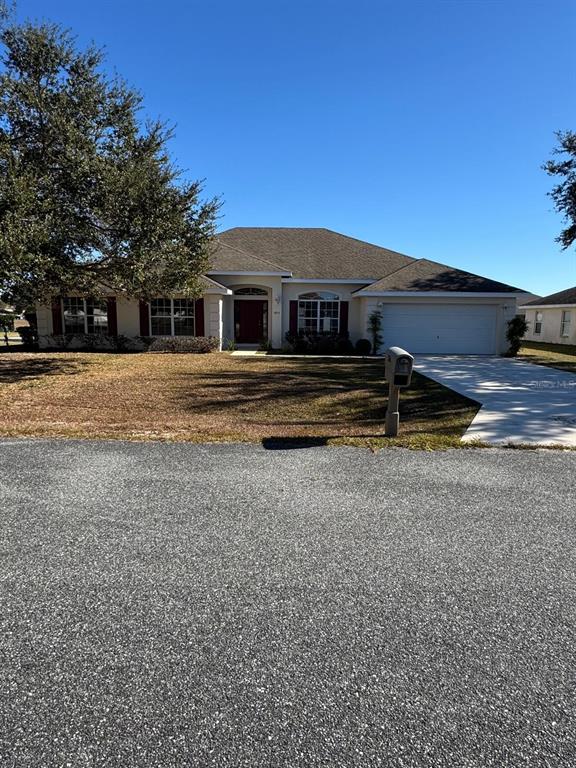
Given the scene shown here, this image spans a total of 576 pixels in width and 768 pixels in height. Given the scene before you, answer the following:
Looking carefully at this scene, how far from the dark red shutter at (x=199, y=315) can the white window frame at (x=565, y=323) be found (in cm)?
2442

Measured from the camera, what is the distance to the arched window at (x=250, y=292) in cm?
2138

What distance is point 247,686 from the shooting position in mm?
2078

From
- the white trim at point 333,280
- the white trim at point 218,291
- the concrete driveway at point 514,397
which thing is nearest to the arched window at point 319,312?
the white trim at point 333,280

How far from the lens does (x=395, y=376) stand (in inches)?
243

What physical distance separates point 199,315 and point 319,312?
5.42 m

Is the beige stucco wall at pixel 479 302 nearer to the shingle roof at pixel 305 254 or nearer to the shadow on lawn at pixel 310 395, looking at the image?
the shingle roof at pixel 305 254

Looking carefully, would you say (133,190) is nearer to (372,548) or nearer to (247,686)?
(372,548)

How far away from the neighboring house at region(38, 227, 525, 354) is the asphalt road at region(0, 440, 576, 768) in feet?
52.7

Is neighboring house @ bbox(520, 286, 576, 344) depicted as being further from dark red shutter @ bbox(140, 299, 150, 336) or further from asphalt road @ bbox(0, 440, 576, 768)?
asphalt road @ bbox(0, 440, 576, 768)

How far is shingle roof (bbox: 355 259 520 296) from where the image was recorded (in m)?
19.7

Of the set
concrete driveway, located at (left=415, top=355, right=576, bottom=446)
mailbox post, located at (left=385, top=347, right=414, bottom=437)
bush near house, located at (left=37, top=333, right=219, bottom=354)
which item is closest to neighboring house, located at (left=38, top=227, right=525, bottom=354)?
bush near house, located at (left=37, top=333, right=219, bottom=354)

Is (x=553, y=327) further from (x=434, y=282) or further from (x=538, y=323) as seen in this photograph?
(x=434, y=282)

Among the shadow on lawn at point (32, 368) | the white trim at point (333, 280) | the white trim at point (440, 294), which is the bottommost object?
the shadow on lawn at point (32, 368)

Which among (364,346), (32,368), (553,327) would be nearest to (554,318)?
(553,327)
